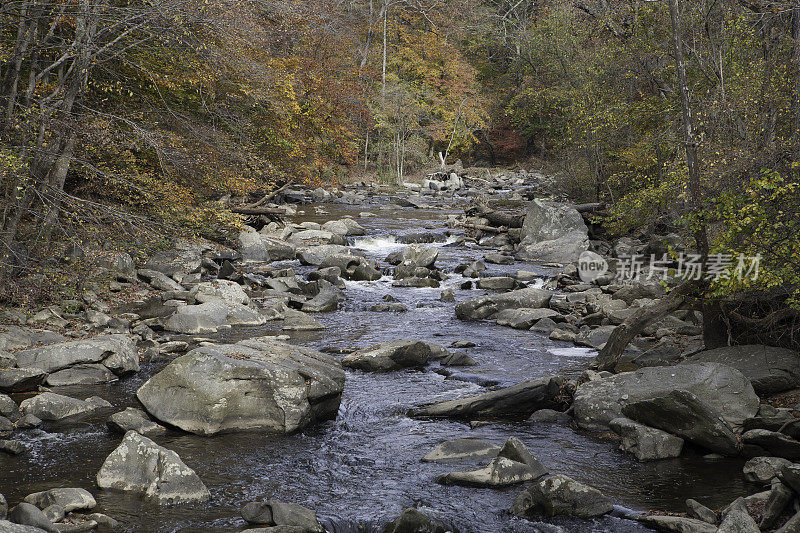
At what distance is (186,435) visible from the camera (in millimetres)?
7695

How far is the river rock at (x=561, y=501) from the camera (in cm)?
599

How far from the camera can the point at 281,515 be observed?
223 inches

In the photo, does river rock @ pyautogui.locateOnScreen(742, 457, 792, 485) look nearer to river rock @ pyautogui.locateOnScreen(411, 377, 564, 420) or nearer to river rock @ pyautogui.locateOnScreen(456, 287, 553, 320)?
river rock @ pyautogui.locateOnScreen(411, 377, 564, 420)

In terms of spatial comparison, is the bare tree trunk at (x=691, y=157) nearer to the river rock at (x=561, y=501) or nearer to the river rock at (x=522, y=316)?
the river rock at (x=561, y=501)

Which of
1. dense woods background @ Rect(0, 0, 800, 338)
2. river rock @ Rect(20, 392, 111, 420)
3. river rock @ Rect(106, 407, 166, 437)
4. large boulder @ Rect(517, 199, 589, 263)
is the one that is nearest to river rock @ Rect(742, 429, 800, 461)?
dense woods background @ Rect(0, 0, 800, 338)

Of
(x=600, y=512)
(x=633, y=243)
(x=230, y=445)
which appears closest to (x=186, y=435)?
(x=230, y=445)

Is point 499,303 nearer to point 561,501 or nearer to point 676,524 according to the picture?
point 561,501

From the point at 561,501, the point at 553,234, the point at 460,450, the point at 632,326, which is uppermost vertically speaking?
the point at 553,234

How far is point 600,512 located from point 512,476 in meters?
0.97

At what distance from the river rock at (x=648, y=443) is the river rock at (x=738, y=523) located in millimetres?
1880

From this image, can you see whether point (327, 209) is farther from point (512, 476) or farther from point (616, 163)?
point (512, 476)

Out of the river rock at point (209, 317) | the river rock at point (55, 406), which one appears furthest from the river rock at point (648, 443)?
the river rock at point (209, 317)

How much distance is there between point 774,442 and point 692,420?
2.63ft

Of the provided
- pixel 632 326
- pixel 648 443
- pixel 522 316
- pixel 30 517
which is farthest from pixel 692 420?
pixel 30 517
